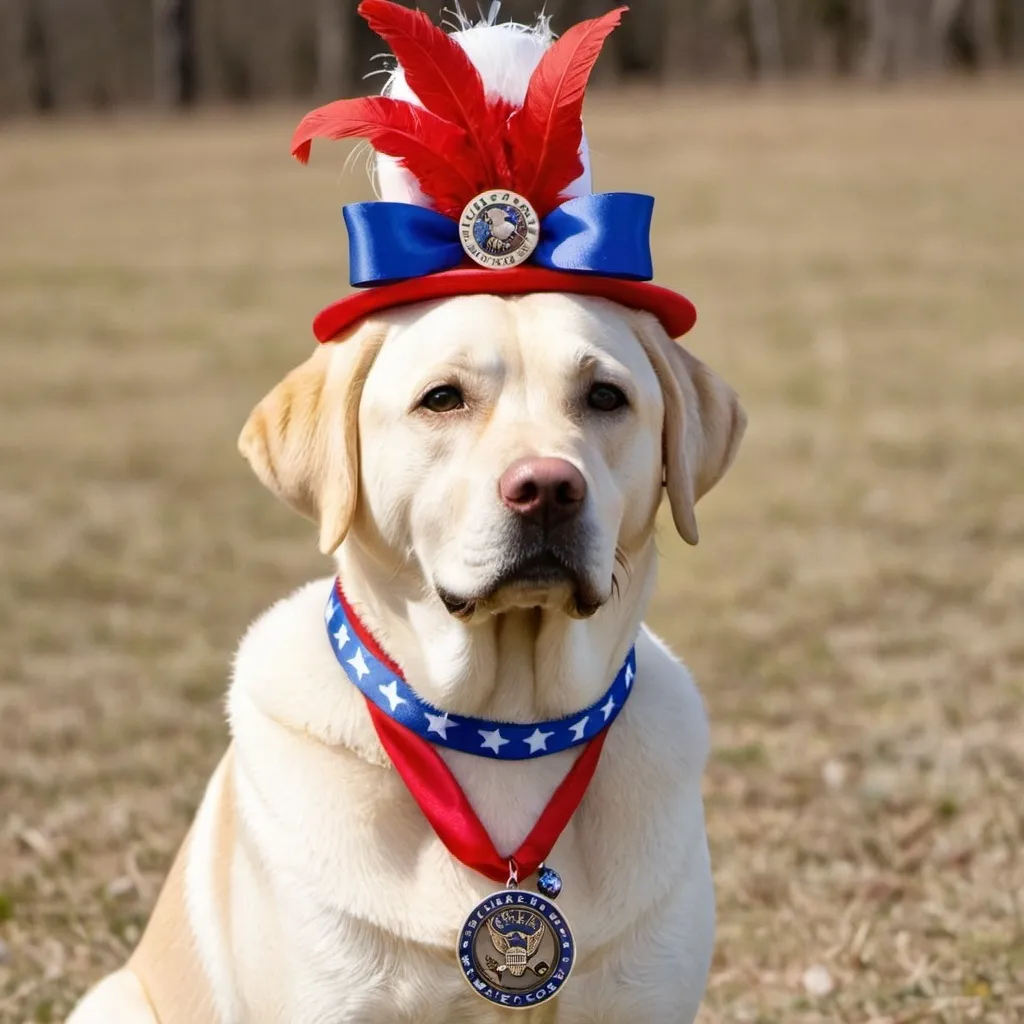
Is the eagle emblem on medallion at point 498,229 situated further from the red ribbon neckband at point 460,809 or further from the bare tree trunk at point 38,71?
the bare tree trunk at point 38,71

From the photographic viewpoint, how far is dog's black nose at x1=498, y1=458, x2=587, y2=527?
236cm

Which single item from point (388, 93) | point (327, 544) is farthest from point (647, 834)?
point (388, 93)

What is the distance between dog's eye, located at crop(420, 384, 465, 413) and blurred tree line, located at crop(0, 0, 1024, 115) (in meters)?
31.3

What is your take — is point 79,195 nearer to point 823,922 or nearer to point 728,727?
point 728,727

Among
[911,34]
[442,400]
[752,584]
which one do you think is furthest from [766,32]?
[442,400]

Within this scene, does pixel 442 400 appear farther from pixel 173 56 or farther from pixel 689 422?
pixel 173 56

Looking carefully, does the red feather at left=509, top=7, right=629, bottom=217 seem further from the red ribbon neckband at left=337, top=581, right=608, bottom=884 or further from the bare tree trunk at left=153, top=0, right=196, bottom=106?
the bare tree trunk at left=153, top=0, right=196, bottom=106

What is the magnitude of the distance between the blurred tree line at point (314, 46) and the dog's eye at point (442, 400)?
31.3 meters

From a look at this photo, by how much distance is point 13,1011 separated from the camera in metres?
3.64

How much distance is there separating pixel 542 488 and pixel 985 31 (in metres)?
34.8

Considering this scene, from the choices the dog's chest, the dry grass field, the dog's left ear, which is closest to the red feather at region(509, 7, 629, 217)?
the dog's left ear

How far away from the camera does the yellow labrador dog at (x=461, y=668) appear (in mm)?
2512

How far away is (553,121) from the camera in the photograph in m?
2.60

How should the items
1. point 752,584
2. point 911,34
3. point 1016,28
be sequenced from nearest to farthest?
1. point 752,584
2. point 1016,28
3. point 911,34
